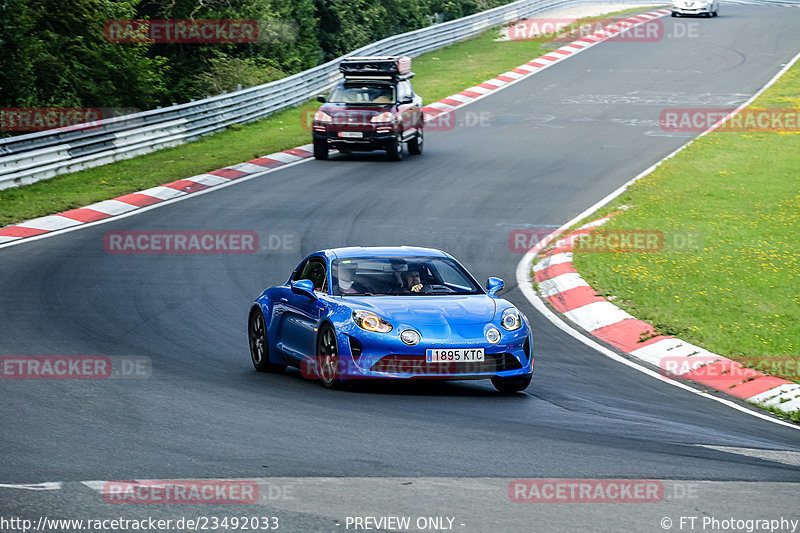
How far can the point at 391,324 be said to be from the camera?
403 inches

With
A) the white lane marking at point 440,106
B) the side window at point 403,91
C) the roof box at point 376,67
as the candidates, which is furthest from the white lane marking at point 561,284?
the white lane marking at point 440,106

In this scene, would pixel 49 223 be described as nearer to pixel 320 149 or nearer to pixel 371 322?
pixel 320 149

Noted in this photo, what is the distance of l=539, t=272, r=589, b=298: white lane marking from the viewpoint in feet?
53.9

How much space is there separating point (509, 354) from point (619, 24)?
44.8m

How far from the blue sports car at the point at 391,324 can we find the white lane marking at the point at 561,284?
4.89m

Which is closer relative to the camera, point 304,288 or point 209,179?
point 304,288

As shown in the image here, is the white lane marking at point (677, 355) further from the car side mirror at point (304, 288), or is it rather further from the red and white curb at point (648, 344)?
the car side mirror at point (304, 288)

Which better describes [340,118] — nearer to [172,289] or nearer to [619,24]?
[172,289]

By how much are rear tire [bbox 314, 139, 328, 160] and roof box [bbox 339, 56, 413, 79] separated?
209 centimetres

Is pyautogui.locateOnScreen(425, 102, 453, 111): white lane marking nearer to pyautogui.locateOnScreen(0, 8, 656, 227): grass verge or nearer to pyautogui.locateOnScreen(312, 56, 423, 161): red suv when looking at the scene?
pyautogui.locateOnScreen(0, 8, 656, 227): grass verge

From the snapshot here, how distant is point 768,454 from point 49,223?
15042mm

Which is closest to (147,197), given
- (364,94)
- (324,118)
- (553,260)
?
(324,118)

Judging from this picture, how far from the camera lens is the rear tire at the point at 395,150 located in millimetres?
27453

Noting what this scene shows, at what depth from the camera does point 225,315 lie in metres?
14.3
